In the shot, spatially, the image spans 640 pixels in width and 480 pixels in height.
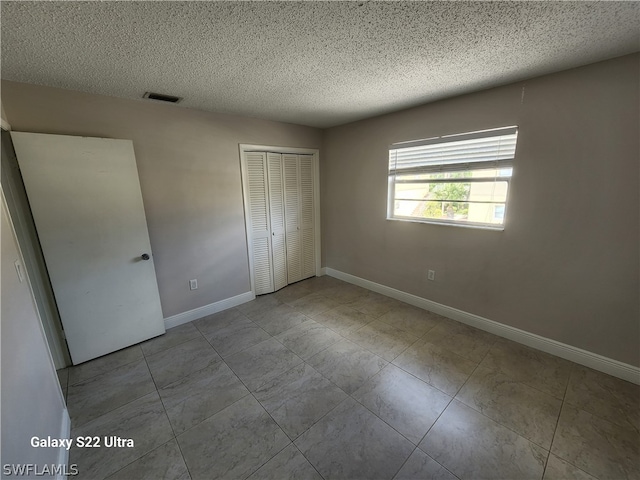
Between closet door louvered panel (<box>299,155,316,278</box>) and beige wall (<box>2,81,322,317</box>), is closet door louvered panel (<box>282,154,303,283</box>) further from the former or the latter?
beige wall (<box>2,81,322,317</box>)

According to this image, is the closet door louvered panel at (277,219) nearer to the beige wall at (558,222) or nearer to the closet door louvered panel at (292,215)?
the closet door louvered panel at (292,215)

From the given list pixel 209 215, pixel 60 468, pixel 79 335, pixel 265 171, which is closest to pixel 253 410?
pixel 60 468

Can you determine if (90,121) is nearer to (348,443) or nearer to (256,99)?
(256,99)

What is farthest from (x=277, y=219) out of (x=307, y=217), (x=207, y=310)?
A: (x=207, y=310)

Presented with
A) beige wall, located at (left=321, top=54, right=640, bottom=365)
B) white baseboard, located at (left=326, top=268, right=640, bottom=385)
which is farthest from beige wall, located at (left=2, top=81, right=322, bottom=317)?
white baseboard, located at (left=326, top=268, right=640, bottom=385)

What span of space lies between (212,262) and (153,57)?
6.60 feet

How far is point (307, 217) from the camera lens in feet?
12.8

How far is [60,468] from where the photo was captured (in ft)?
4.22

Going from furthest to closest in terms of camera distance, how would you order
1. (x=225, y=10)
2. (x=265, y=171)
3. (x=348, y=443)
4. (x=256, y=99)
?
(x=265, y=171)
(x=256, y=99)
(x=348, y=443)
(x=225, y=10)

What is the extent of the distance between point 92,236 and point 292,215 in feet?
7.27

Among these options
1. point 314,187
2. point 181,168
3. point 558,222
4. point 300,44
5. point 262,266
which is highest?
point 300,44

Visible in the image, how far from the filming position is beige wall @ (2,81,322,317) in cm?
200

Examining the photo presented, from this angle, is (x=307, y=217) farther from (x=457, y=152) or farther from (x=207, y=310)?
(x=457, y=152)

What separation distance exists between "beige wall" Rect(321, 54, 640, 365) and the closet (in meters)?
1.45
